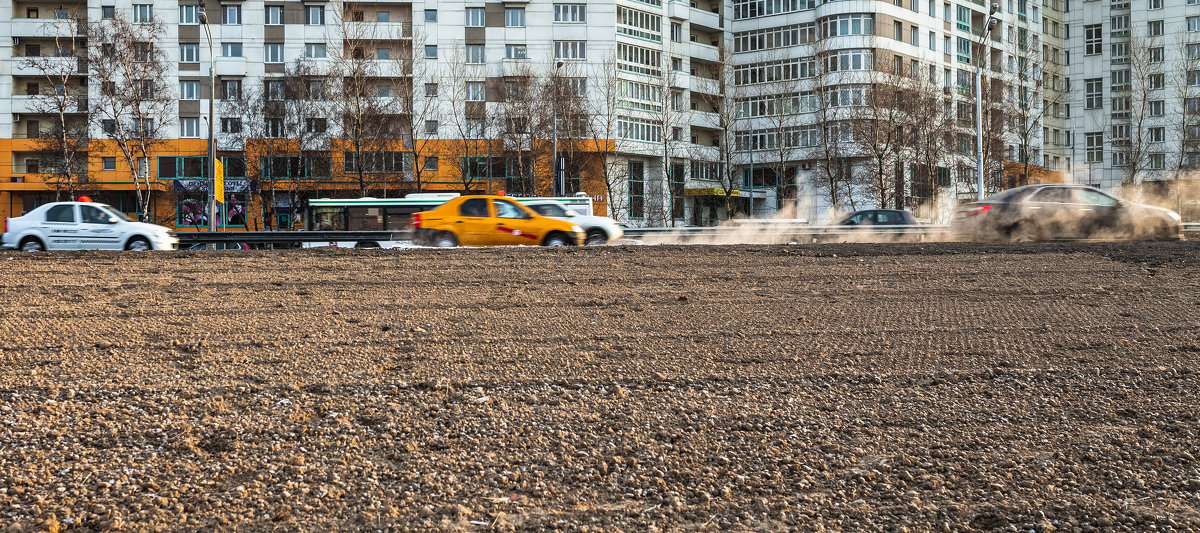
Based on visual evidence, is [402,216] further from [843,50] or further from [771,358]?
[843,50]

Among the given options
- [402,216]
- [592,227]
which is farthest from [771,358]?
[402,216]

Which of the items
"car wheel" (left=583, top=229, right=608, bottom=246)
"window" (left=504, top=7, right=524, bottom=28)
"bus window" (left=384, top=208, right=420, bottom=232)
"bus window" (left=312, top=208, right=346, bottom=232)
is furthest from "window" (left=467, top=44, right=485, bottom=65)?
"car wheel" (left=583, top=229, right=608, bottom=246)

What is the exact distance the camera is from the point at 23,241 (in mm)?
21734

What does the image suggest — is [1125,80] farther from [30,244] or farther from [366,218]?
[30,244]

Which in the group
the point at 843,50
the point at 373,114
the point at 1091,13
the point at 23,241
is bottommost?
the point at 23,241

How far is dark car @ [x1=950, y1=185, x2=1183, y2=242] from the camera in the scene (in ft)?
68.9

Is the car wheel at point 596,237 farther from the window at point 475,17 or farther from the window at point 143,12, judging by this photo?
the window at point 143,12

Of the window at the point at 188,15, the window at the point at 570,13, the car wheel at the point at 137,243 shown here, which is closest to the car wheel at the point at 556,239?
the car wheel at the point at 137,243

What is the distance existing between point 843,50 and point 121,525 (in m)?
67.4

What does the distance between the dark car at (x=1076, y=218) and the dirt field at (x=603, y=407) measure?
30.8 ft

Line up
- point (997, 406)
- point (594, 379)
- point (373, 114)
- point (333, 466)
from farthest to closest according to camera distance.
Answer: point (373, 114), point (594, 379), point (997, 406), point (333, 466)

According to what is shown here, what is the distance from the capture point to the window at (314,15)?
64938 millimetres

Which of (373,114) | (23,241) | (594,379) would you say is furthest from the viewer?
(373,114)

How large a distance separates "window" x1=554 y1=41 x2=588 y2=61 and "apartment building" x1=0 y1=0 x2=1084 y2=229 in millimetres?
144
